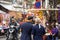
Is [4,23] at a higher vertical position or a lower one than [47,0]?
lower

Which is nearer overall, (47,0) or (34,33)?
(34,33)

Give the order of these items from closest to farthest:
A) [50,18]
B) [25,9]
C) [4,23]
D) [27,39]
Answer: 1. [27,39]
2. [50,18]
3. [25,9]
4. [4,23]

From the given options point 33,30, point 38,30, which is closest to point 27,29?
point 33,30

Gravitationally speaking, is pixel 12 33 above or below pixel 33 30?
below

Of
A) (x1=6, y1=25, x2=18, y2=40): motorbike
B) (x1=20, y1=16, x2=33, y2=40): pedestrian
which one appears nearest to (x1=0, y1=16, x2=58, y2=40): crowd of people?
(x1=20, y1=16, x2=33, y2=40): pedestrian

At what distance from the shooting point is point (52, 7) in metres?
12.4

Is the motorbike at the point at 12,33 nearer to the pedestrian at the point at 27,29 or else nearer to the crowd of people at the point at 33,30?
the crowd of people at the point at 33,30

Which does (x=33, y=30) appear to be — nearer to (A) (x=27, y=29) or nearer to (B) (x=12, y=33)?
(A) (x=27, y=29)

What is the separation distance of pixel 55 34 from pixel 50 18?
6.02 ft

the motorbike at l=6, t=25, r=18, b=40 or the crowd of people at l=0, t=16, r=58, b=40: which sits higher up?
the crowd of people at l=0, t=16, r=58, b=40

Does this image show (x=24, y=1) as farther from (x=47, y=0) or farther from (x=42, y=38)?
(x=42, y=38)

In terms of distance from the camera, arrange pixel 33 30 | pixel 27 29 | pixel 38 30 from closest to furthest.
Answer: pixel 27 29, pixel 33 30, pixel 38 30

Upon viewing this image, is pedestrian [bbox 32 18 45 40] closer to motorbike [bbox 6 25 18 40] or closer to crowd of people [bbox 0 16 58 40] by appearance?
crowd of people [bbox 0 16 58 40]

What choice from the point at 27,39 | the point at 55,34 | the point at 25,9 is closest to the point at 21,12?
the point at 25,9
